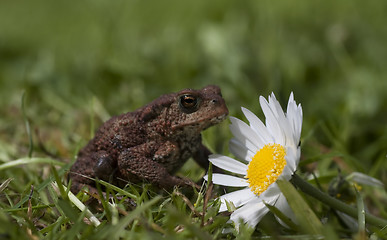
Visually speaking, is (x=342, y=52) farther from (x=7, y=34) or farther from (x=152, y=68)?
(x=7, y=34)

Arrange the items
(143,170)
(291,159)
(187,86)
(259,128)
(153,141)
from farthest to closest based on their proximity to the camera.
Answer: (187,86)
(153,141)
(143,170)
(259,128)
(291,159)

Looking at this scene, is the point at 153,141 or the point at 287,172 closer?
the point at 287,172

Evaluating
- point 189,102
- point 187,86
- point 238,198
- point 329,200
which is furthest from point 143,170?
point 187,86

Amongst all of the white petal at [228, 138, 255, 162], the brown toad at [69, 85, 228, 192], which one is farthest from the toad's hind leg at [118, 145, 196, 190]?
the white petal at [228, 138, 255, 162]

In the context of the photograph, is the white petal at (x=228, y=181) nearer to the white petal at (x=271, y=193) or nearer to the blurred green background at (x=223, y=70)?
the white petal at (x=271, y=193)

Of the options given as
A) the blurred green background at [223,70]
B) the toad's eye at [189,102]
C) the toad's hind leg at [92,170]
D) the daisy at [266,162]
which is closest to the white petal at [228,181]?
the daisy at [266,162]

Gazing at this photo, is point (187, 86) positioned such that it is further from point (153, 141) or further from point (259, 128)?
point (259, 128)

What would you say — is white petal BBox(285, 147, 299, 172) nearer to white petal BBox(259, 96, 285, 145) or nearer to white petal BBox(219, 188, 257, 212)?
white petal BBox(259, 96, 285, 145)

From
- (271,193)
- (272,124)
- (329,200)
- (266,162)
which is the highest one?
(272,124)

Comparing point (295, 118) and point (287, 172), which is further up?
point (295, 118)
